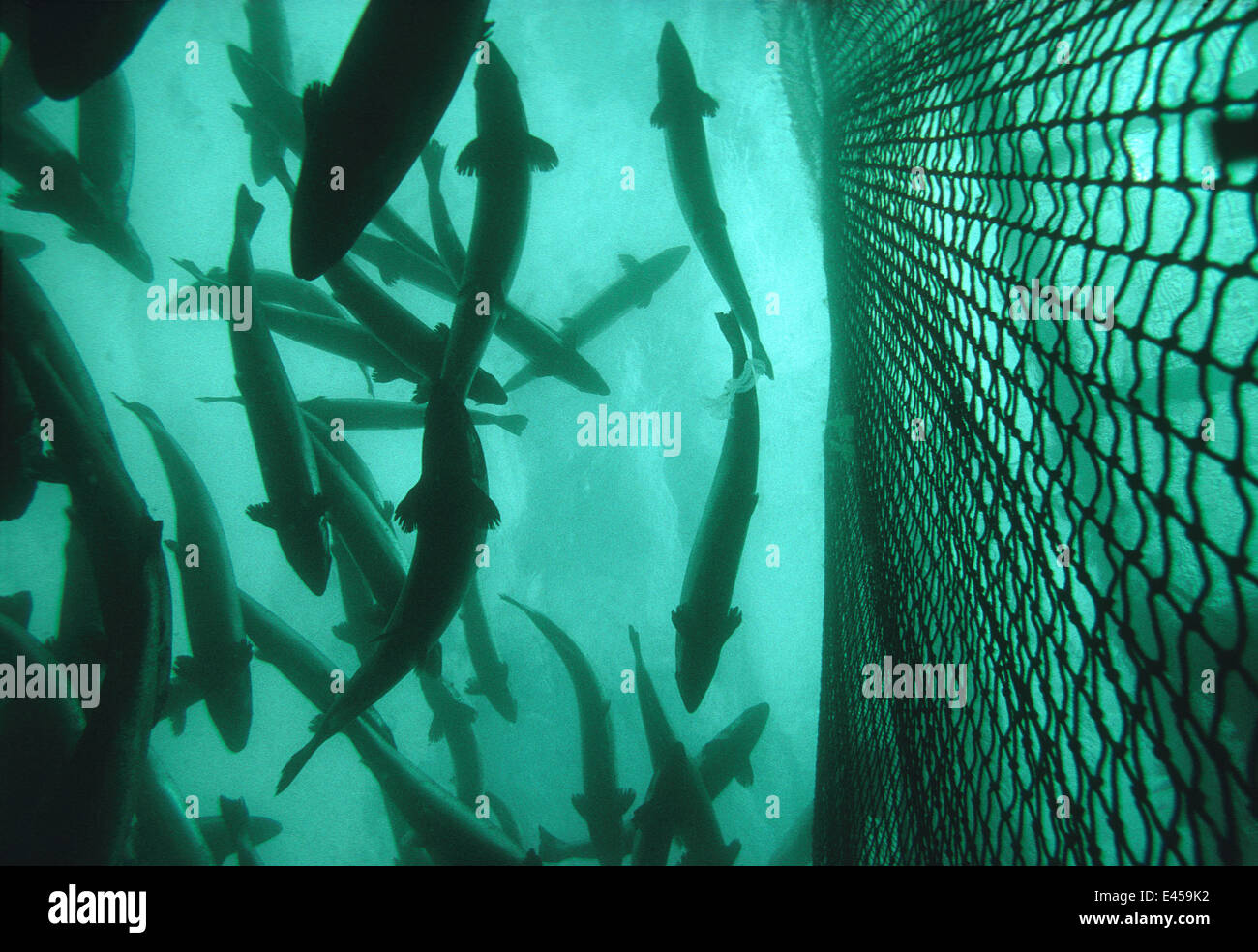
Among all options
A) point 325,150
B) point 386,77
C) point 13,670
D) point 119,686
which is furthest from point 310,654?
point 386,77

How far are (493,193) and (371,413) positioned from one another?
8.78ft

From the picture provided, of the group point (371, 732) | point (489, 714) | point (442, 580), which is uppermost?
point (442, 580)

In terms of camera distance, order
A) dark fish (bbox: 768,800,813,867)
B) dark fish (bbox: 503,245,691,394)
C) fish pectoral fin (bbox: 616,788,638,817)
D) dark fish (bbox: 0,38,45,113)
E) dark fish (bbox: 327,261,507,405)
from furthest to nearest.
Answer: dark fish (bbox: 768,800,813,867)
dark fish (bbox: 503,245,691,394)
fish pectoral fin (bbox: 616,788,638,817)
dark fish (bbox: 0,38,45,113)
dark fish (bbox: 327,261,507,405)

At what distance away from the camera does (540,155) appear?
4398 mm

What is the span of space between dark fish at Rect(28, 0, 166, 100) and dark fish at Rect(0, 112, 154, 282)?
12.0 ft

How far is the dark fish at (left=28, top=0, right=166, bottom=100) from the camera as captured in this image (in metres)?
2.46

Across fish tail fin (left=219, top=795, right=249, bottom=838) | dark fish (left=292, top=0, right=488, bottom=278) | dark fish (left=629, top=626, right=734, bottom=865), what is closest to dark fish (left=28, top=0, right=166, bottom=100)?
dark fish (left=292, top=0, right=488, bottom=278)

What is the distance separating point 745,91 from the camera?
1089 cm

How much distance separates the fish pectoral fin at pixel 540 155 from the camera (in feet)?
13.9

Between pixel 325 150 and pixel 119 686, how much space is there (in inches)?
119

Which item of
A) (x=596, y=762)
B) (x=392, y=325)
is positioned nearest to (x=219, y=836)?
(x=596, y=762)

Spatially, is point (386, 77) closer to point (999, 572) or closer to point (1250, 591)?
point (999, 572)

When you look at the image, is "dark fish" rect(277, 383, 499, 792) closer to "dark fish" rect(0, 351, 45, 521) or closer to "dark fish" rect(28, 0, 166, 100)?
"dark fish" rect(28, 0, 166, 100)

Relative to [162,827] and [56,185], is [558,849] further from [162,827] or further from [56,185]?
[56,185]
